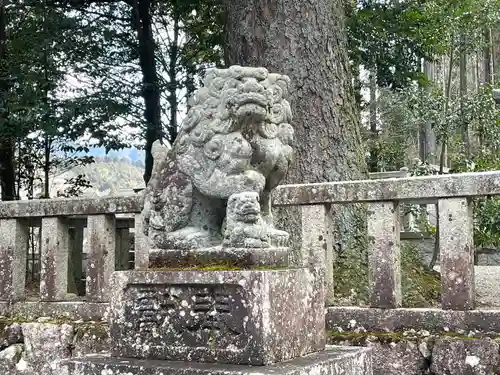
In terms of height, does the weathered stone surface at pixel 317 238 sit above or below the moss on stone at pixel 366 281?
above

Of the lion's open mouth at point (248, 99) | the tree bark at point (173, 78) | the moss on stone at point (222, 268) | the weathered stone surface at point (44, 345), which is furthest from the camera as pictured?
the tree bark at point (173, 78)

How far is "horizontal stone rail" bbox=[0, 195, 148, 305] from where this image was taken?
17.9ft

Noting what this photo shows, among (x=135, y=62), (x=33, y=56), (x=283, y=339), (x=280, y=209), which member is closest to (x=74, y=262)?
(x=33, y=56)

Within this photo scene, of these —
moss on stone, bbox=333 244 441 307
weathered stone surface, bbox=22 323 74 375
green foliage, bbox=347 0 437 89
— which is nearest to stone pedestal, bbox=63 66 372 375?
moss on stone, bbox=333 244 441 307

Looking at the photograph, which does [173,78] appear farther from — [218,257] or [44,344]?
[218,257]

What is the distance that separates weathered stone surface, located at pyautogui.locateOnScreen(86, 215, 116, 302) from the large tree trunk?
1573 millimetres

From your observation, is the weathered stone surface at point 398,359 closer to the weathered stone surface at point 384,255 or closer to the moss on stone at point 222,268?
the weathered stone surface at point 384,255

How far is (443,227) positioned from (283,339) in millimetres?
1723

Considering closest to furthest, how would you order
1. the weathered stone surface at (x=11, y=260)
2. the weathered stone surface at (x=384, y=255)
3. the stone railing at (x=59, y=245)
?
the weathered stone surface at (x=384, y=255) < the stone railing at (x=59, y=245) < the weathered stone surface at (x=11, y=260)

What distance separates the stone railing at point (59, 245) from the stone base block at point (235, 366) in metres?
1.91

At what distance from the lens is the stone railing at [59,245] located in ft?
17.9

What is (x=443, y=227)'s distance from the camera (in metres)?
4.42

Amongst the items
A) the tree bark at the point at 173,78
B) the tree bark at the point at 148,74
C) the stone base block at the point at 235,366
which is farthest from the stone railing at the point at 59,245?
the tree bark at the point at 173,78

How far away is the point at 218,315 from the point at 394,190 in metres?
1.93
